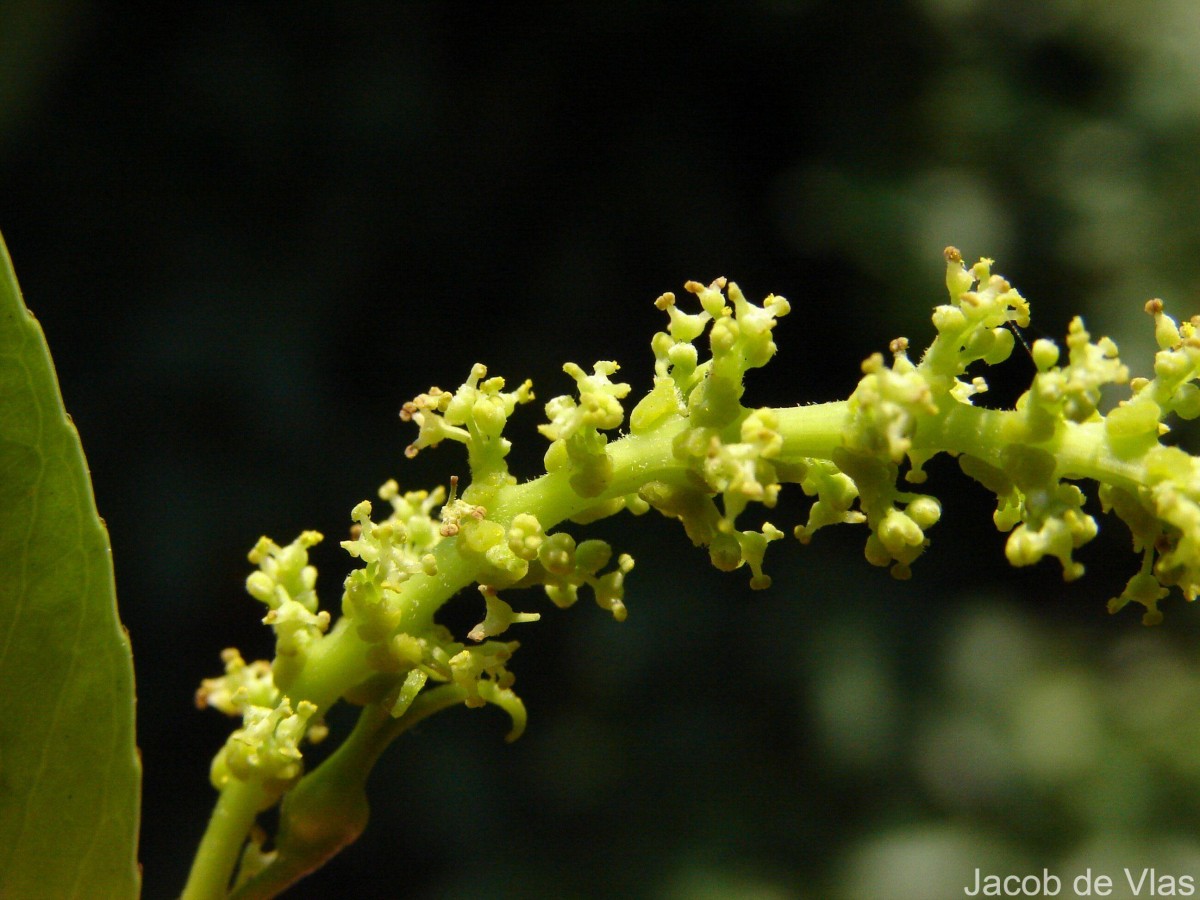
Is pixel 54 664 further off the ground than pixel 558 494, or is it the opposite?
pixel 558 494

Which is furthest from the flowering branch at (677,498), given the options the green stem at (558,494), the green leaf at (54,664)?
the green leaf at (54,664)

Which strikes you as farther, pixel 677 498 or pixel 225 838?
pixel 225 838

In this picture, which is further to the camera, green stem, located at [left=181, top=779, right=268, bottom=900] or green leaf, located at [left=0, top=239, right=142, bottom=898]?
green stem, located at [left=181, top=779, right=268, bottom=900]

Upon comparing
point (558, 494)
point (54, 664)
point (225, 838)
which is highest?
point (558, 494)

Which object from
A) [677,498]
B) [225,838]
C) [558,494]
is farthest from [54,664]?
[677,498]

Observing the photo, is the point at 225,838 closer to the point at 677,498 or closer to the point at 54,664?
the point at 54,664

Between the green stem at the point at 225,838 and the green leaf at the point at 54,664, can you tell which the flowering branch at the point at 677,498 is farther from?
the green leaf at the point at 54,664

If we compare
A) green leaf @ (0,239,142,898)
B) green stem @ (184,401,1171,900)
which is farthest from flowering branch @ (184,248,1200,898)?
green leaf @ (0,239,142,898)

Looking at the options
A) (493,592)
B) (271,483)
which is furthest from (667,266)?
(493,592)

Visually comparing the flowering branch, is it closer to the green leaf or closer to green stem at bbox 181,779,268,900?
green stem at bbox 181,779,268,900
